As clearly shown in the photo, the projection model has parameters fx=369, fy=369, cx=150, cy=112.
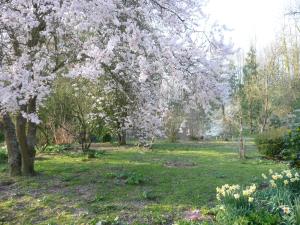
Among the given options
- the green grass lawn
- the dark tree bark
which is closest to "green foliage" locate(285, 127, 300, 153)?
the green grass lawn

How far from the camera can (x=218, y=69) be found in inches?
234

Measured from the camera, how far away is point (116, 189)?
21.9ft

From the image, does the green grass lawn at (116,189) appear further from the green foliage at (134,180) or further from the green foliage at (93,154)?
the green foliage at (93,154)

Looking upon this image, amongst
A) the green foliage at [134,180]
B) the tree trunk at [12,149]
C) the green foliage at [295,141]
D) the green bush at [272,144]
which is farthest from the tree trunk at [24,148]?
the green bush at [272,144]

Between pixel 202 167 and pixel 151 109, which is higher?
pixel 151 109

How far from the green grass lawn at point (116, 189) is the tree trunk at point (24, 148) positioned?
25cm

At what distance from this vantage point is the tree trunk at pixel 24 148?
7484mm

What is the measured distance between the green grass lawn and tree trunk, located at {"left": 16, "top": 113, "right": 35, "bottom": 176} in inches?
9.7

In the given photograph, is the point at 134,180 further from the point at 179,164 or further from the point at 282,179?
the point at 282,179

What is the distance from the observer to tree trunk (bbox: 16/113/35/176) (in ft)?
24.6

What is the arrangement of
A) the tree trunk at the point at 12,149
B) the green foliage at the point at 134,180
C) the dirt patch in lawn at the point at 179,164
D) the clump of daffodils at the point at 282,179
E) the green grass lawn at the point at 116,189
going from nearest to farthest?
1. the clump of daffodils at the point at 282,179
2. the green grass lawn at the point at 116,189
3. the green foliage at the point at 134,180
4. the tree trunk at the point at 12,149
5. the dirt patch in lawn at the point at 179,164

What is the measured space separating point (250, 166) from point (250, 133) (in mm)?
17375

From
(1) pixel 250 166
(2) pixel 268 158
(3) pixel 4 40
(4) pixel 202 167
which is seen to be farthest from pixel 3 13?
(2) pixel 268 158

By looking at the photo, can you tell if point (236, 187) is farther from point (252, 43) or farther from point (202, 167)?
point (252, 43)
